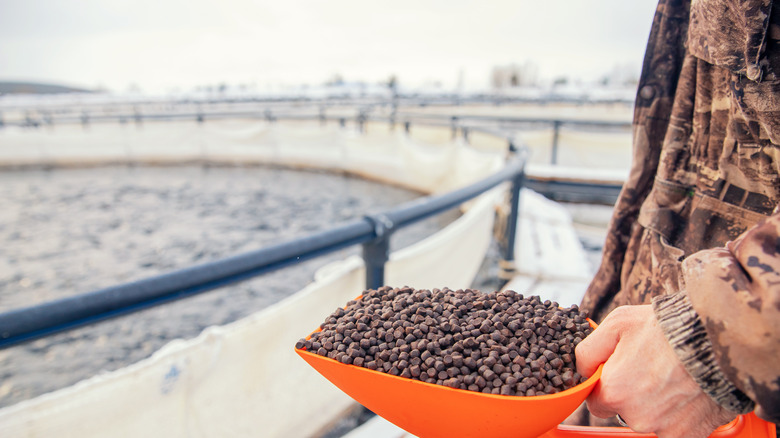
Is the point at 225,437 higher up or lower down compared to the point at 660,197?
lower down

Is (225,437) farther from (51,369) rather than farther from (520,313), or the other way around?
(51,369)

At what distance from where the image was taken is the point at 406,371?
2.61 ft

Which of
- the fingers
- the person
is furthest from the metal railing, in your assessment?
the fingers

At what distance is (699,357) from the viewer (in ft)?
2.10

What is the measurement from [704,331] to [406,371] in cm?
48

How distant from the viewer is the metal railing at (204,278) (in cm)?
88

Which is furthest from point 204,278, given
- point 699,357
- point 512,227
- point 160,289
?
point 512,227

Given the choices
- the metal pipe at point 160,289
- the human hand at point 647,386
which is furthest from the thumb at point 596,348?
the metal pipe at point 160,289

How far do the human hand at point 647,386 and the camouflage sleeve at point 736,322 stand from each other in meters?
0.03

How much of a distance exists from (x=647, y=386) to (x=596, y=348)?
11 centimetres

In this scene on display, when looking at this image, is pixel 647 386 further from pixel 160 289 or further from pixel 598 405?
pixel 160 289

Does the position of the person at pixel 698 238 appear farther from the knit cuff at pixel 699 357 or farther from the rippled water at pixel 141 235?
the rippled water at pixel 141 235

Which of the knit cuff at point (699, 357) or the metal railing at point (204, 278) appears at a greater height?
the knit cuff at point (699, 357)

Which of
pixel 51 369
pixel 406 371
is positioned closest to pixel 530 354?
pixel 406 371
